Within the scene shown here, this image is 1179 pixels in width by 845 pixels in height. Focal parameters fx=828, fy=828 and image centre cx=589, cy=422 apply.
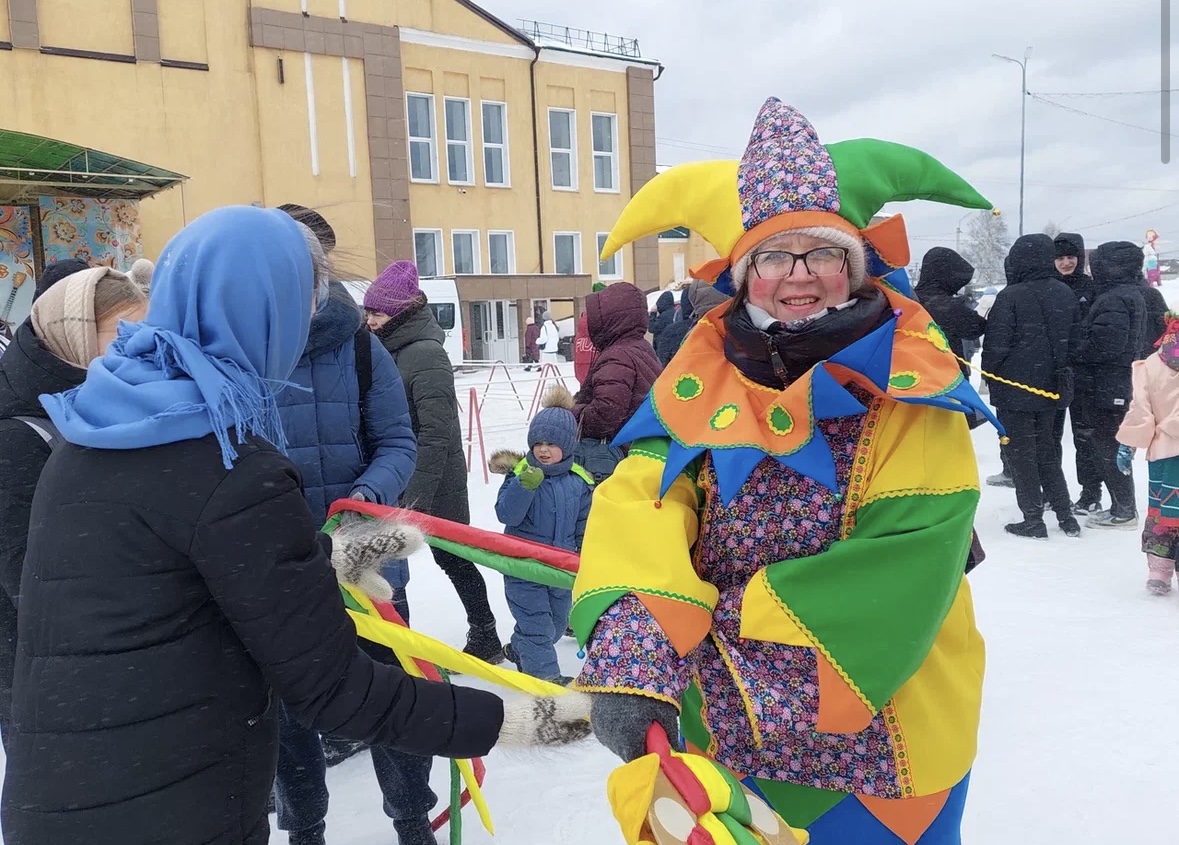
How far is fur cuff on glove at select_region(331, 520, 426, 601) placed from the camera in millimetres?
2184

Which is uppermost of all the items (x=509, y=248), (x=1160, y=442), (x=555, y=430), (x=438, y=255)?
(x=509, y=248)

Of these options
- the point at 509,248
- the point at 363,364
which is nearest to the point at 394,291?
the point at 363,364

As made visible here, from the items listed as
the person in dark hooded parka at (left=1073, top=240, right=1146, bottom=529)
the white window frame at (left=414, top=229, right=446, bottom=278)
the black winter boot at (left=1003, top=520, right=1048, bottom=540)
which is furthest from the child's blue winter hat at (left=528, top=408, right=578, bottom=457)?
the white window frame at (left=414, top=229, right=446, bottom=278)

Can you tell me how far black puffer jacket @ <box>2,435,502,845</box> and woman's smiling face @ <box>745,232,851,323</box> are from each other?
94 centimetres

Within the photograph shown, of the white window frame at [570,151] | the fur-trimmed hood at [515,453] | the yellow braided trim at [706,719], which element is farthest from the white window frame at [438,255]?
the yellow braided trim at [706,719]

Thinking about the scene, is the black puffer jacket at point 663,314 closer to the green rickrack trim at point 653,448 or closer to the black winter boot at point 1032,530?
the black winter boot at point 1032,530

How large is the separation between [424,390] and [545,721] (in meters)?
2.35

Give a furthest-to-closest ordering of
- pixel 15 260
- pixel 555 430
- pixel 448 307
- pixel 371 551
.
Result: pixel 448 307 → pixel 15 260 → pixel 555 430 → pixel 371 551

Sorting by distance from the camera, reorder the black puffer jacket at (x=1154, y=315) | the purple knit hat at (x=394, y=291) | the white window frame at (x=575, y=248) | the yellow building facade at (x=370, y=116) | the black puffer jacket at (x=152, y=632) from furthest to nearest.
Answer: the white window frame at (x=575, y=248), the yellow building facade at (x=370, y=116), the black puffer jacket at (x=1154, y=315), the purple knit hat at (x=394, y=291), the black puffer jacket at (x=152, y=632)

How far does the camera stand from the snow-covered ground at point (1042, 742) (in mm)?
2770

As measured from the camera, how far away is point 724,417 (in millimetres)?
1562

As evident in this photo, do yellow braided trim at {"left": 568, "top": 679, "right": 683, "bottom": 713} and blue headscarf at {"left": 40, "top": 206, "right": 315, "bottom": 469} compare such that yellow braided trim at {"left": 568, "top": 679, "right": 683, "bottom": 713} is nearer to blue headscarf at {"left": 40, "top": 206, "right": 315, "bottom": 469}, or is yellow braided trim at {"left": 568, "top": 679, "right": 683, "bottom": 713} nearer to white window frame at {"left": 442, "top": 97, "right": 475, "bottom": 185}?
blue headscarf at {"left": 40, "top": 206, "right": 315, "bottom": 469}

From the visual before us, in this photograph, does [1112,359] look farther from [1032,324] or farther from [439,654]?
[439,654]

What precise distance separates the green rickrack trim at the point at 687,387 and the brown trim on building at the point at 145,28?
1911 centimetres
